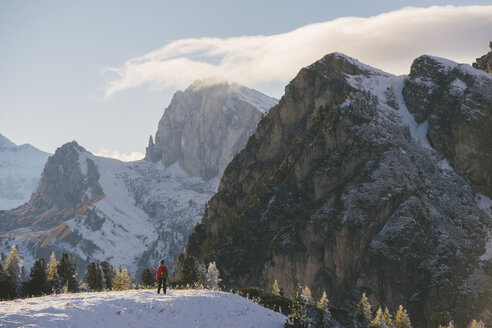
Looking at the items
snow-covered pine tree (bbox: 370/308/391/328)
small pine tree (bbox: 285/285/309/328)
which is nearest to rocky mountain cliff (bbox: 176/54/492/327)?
snow-covered pine tree (bbox: 370/308/391/328)

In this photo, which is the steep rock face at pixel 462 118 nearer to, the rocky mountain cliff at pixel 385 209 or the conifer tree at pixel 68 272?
the rocky mountain cliff at pixel 385 209

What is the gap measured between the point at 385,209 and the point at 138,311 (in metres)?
127

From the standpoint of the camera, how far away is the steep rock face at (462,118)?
16975 cm

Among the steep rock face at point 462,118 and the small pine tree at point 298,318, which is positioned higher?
the steep rock face at point 462,118

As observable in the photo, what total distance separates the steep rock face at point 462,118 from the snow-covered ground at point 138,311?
465 feet

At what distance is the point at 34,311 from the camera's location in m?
37.5

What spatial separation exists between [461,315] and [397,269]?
20.4 metres

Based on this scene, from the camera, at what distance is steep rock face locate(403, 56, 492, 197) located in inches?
6683

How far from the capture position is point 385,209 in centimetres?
15662

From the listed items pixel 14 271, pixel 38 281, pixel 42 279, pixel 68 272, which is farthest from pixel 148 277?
pixel 14 271

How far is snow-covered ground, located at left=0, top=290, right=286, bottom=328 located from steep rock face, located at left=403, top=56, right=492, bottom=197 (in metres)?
142

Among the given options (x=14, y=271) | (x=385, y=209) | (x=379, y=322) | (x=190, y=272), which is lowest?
(x=379, y=322)

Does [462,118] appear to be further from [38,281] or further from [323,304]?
[323,304]

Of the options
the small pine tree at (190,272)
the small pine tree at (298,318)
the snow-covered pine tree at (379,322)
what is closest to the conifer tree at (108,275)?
the small pine tree at (190,272)
